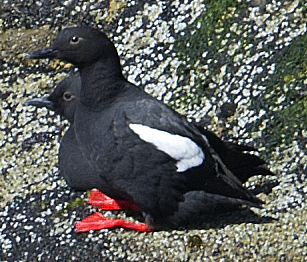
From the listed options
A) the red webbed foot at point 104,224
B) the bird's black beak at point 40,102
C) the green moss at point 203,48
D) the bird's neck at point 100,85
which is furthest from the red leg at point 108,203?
the green moss at point 203,48

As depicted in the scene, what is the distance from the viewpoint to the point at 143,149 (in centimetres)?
489

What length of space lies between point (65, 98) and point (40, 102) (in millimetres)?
250

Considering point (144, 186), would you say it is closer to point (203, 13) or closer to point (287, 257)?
point (287, 257)

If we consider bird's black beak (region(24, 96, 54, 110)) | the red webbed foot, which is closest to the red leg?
the red webbed foot

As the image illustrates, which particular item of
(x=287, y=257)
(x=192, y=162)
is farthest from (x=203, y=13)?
(x=287, y=257)

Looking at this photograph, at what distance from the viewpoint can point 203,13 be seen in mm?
6844

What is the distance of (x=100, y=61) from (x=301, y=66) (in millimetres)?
1877

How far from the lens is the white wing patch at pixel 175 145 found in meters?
4.89

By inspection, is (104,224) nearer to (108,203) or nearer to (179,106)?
(108,203)

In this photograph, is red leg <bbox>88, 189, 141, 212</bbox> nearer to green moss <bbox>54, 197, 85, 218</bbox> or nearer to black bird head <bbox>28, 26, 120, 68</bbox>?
green moss <bbox>54, 197, 85, 218</bbox>

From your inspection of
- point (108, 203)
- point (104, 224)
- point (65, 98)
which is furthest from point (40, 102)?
point (104, 224)

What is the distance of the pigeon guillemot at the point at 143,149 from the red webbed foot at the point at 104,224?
0.10 metres

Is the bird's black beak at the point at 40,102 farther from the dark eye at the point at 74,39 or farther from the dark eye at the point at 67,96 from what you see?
the dark eye at the point at 74,39

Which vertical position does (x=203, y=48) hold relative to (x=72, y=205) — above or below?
above
